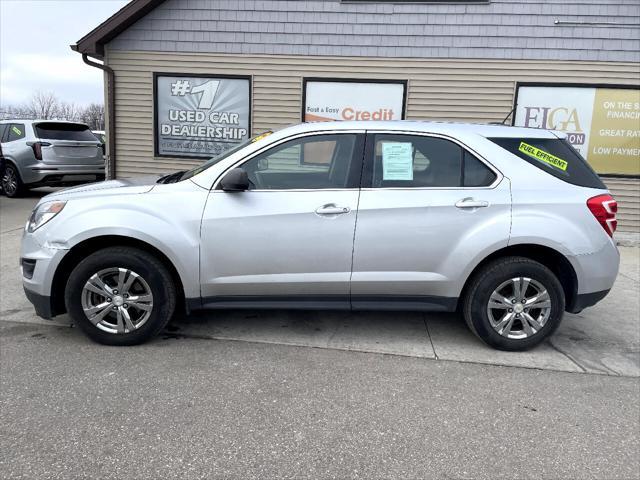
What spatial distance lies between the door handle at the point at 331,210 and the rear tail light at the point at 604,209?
5.88 ft

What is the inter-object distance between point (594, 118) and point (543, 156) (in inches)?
211

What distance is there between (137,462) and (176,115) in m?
7.57

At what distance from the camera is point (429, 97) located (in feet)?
27.8

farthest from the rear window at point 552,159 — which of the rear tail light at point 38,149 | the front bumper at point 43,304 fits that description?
the rear tail light at point 38,149

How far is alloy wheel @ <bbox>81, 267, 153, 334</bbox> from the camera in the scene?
3666mm

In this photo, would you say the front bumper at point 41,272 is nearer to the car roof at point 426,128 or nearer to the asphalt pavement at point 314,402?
the asphalt pavement at point 314,402

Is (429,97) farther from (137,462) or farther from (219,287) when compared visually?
(137,462)

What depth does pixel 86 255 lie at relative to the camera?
3.80 metres

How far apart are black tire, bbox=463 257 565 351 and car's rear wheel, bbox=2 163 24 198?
10886 mm

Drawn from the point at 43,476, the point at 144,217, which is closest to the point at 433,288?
the point at 144,217

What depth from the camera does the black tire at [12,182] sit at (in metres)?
11.4

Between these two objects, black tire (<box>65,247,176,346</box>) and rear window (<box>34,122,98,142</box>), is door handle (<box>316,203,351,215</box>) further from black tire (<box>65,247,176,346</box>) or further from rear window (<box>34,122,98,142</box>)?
rear window (<box>34,122,98,142</box>)

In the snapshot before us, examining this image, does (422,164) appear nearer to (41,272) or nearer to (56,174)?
(41,272)

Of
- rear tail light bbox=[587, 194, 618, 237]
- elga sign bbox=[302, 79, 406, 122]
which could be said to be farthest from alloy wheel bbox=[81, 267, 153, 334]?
elga sign bbox=[302, 79, 406, 122]
